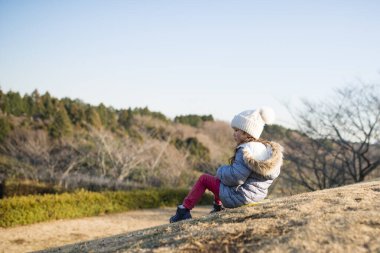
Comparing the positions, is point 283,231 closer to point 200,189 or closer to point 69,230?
point 200,189

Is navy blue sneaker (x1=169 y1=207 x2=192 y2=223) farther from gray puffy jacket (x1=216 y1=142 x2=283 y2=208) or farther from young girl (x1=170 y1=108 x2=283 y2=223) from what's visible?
gray puffy jacket (x1=216 y1=142 x2=283 y2=208)

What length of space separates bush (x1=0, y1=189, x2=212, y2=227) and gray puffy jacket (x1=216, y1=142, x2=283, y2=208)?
9.96m

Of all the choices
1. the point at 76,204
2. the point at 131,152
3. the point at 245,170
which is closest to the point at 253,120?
the point at 245,170

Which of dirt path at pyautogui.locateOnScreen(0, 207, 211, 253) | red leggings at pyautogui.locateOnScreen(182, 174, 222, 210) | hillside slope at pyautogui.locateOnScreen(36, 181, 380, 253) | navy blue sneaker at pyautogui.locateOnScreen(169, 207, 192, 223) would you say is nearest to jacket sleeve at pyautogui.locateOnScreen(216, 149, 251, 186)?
red leggings at pyautogui.locateOnScreen(182, 174, 222, 210)

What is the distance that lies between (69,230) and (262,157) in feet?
30.9

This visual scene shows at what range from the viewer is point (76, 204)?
13.9 meters

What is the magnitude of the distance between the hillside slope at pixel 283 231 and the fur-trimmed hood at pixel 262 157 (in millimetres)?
428

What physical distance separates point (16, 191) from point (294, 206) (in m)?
15.8

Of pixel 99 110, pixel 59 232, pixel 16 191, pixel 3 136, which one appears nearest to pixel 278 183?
pixel 59 232

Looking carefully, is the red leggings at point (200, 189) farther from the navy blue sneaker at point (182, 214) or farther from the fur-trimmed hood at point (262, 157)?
the fur-trimmed hood at point (262, 157)

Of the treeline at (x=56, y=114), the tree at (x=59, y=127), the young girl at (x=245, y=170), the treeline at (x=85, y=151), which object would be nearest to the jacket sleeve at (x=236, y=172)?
the young girl at (x=245, y=170)

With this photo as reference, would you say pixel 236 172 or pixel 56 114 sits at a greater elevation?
pixel 56 114

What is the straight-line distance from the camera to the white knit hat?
13.8ft

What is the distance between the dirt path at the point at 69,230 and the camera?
32.0ft
